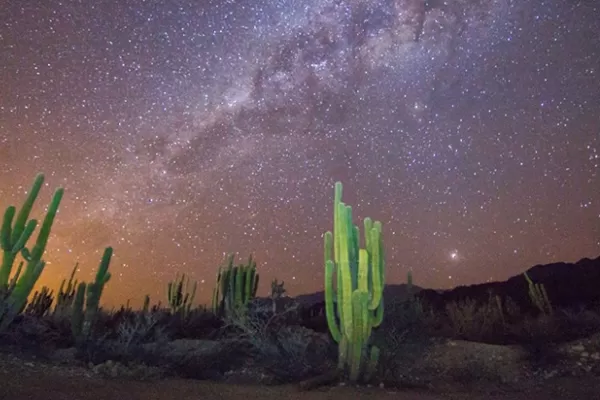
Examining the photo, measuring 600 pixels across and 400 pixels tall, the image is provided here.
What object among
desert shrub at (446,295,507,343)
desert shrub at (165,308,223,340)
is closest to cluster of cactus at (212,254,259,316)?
desert shrub at (165,308,223,340)

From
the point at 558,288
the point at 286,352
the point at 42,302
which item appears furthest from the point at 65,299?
the point at 558,288

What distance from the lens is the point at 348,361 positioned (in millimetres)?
8031

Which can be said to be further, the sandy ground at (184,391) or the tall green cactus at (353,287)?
the tall green cactus at (353,287)

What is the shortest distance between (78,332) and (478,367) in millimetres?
6956

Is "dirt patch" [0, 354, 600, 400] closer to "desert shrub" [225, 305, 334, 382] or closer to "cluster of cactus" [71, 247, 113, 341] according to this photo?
"desert shrub" [225, 305, 334, 382]

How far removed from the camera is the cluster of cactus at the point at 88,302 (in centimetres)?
909

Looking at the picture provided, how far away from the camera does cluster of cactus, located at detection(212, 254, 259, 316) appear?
14.1 metres

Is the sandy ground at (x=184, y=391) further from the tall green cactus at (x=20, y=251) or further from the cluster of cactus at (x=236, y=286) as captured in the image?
the cluster of cactus at (x=236, y=286)

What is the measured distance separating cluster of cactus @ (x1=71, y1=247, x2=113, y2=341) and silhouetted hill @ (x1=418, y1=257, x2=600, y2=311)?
12.4 metres

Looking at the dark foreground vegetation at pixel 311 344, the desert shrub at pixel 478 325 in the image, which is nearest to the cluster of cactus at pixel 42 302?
the dark foreground vegetation at pixel 311 344

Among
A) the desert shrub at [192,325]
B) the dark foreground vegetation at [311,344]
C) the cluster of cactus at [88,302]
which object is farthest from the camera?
the desert shrub at [192,325]

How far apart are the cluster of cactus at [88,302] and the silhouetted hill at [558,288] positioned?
1240cm

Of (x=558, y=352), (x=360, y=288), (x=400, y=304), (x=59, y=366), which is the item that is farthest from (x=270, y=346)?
(x=558, y=352)

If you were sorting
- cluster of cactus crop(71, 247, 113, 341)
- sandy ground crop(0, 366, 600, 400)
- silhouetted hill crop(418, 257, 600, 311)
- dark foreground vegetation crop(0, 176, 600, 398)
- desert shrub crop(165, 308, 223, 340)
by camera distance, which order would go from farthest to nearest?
silhouetted hill crop(418, 257, 600, 311) → desert shrub crop(165, 308, 223, 340) → cluster of cactus crop(71, 247, 113, 341) → dark foreground vegetation crop(0, 176, 600, 398) → sandy ground crop(0, 366, 600, 400)
